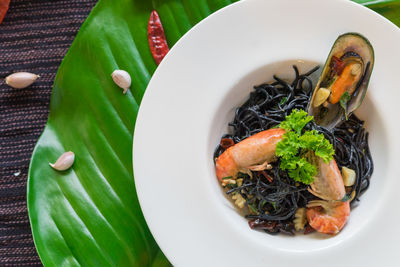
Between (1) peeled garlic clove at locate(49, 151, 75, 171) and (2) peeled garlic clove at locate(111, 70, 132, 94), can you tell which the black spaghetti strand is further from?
(1) peeled garlic clove at locate(49, 151, 75, 171)

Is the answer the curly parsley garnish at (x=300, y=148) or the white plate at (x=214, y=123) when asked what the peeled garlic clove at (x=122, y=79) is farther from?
the curly parsley garnish at (x=300, y=148)

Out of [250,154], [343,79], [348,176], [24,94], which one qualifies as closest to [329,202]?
[348,176]

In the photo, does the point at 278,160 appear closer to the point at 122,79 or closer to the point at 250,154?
the point at 250,154

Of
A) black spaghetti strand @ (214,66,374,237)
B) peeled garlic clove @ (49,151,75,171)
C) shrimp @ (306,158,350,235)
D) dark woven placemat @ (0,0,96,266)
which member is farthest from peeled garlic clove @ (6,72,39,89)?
shrimp @ (306,158,350,235)

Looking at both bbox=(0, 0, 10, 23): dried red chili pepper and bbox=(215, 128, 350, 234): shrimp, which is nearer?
bbox=(215, 128, 350, 234): shrimp

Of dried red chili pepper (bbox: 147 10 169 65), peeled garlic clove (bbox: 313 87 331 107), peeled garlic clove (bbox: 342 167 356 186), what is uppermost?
dried red chili pepper (bbox: 147 10 169 65)

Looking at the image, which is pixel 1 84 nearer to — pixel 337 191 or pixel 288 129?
pixel 288 129

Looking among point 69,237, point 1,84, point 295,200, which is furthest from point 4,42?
point 295,200

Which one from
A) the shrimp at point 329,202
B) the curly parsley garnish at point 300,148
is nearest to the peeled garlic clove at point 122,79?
the curly parsley garnish at point 300,148
